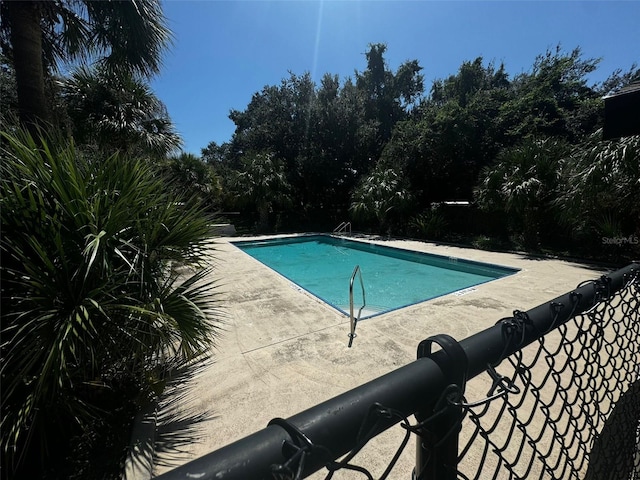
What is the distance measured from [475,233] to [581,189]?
6095 mm

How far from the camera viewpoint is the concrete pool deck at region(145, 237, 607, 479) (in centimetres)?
237

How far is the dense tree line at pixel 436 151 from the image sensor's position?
9.55 meters

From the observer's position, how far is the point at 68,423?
224 centimetres

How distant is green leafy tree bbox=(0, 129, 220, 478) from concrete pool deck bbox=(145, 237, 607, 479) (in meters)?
0.61

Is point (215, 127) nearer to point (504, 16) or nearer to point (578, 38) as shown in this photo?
point (504, 16)

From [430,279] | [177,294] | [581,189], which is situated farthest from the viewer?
[430,279]

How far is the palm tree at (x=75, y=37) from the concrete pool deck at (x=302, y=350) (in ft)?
11.1

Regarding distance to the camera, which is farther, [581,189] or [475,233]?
[475,233]

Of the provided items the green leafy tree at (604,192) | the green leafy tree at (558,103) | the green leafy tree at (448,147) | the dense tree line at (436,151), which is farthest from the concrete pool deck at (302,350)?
the green leafy tree at (448,147)

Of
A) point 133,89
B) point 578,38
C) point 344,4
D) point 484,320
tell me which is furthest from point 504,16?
point 133,89

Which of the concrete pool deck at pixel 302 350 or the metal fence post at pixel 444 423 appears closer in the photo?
the metal fence post at pixel 444 423

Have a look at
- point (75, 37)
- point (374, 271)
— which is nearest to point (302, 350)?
point (75, 37)

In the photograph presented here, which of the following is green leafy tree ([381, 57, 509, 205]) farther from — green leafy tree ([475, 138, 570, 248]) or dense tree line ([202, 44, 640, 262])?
green leafy tree ([475, 138, 570, 248])

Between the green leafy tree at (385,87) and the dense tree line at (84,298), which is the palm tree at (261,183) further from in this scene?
the dense tree line at (84,298)
